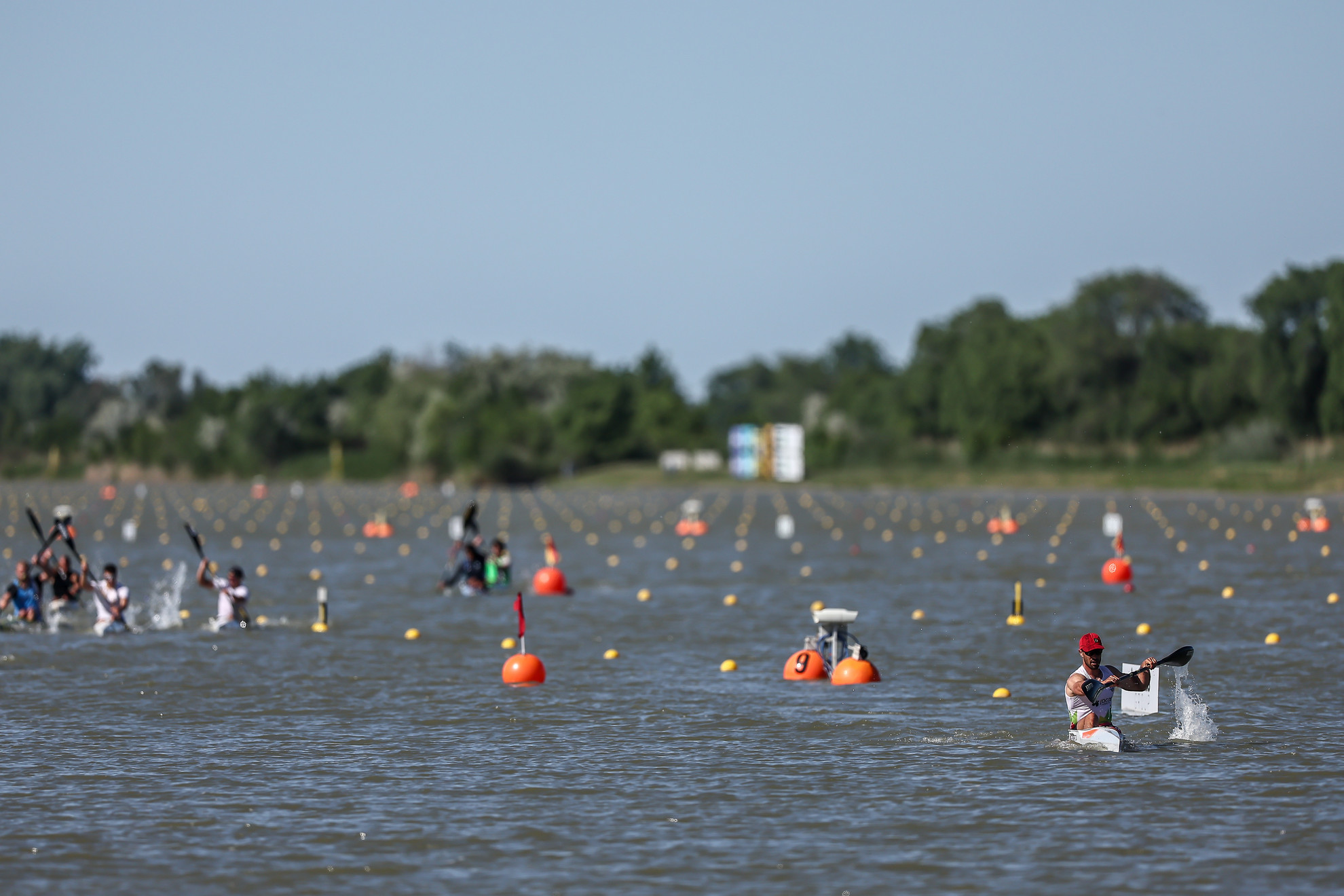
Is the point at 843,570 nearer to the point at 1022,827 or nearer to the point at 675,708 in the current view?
the point at 675,708

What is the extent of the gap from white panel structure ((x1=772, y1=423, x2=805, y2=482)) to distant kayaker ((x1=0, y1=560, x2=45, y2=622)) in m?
123

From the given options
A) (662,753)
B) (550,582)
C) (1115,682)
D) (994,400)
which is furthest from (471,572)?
(994,400)

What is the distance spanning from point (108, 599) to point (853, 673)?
47.2 ft

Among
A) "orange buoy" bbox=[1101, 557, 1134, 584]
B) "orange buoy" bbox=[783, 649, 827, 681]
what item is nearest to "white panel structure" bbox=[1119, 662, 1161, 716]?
"orange buoy" bbox=[783, 649, 827, 681]

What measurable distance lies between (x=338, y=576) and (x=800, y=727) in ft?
90.4

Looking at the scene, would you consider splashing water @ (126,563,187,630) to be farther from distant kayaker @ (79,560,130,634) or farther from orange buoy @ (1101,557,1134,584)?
orange buoy @ (1101,557,1134,584)

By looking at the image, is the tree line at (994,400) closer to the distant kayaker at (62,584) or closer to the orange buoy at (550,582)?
the orange buoy at (550,582)

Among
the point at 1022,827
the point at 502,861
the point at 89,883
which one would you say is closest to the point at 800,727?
the point at 1022,827

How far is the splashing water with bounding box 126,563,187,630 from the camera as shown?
107 ft

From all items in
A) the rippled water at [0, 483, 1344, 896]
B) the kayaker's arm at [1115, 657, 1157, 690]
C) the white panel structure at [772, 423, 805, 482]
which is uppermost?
the white panel structure at [772, 423, 805, 482]

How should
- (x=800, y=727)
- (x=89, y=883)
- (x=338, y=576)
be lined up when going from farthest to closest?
(x=338, y=576), (x=800, y=727), (x=89, y=883)

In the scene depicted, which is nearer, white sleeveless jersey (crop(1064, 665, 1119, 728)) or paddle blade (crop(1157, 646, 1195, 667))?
white sleeveless jersey (crop(1064, 665, 1119, 728))

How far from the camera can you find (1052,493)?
11738cm

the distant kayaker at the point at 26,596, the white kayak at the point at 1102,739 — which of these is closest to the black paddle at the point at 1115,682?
the white kayak at the point at 1102,739
